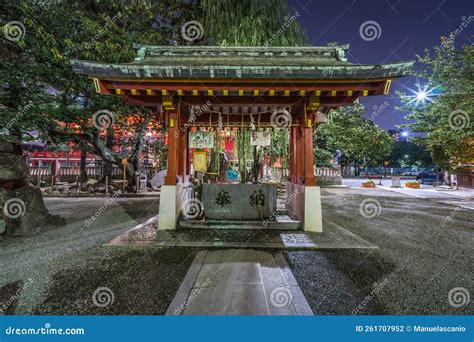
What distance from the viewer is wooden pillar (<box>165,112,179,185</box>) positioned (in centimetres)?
677

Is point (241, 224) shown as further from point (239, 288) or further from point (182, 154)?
point (239, 288)

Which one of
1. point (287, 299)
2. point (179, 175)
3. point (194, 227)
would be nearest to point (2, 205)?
point (179, 175)

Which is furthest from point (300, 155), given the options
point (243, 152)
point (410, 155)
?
point (410, 155)

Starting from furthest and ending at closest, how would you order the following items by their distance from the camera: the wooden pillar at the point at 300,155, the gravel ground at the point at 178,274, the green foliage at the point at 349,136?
1. the green foliage at the point at 349,136
2. the wooden pillar at the point at 300,155
3. the gravel ground at the point at 178,274

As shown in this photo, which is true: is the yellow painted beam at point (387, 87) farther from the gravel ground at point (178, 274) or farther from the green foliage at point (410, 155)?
the green foliage at point (410, 155)

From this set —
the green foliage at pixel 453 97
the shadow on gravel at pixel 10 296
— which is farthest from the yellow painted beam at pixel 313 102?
the green foliage at pixel 453 97

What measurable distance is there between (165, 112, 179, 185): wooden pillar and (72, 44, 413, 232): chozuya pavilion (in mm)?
28

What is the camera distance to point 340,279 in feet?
12.8

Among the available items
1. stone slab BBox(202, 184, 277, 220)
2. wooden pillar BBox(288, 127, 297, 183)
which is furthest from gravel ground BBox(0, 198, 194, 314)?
wooden pillar BBox(288, 127, 297, 183)

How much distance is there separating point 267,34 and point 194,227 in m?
9.26

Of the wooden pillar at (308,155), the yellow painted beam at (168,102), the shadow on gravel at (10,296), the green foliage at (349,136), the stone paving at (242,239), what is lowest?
the shadow on gravel at (10,296)

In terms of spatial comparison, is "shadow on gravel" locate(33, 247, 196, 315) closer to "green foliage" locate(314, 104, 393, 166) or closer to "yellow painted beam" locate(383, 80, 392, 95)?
"yellow painted beam" locate(383, 80, 392, 95)

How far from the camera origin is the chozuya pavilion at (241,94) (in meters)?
5.82

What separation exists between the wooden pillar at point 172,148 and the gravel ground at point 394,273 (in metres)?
3.82
